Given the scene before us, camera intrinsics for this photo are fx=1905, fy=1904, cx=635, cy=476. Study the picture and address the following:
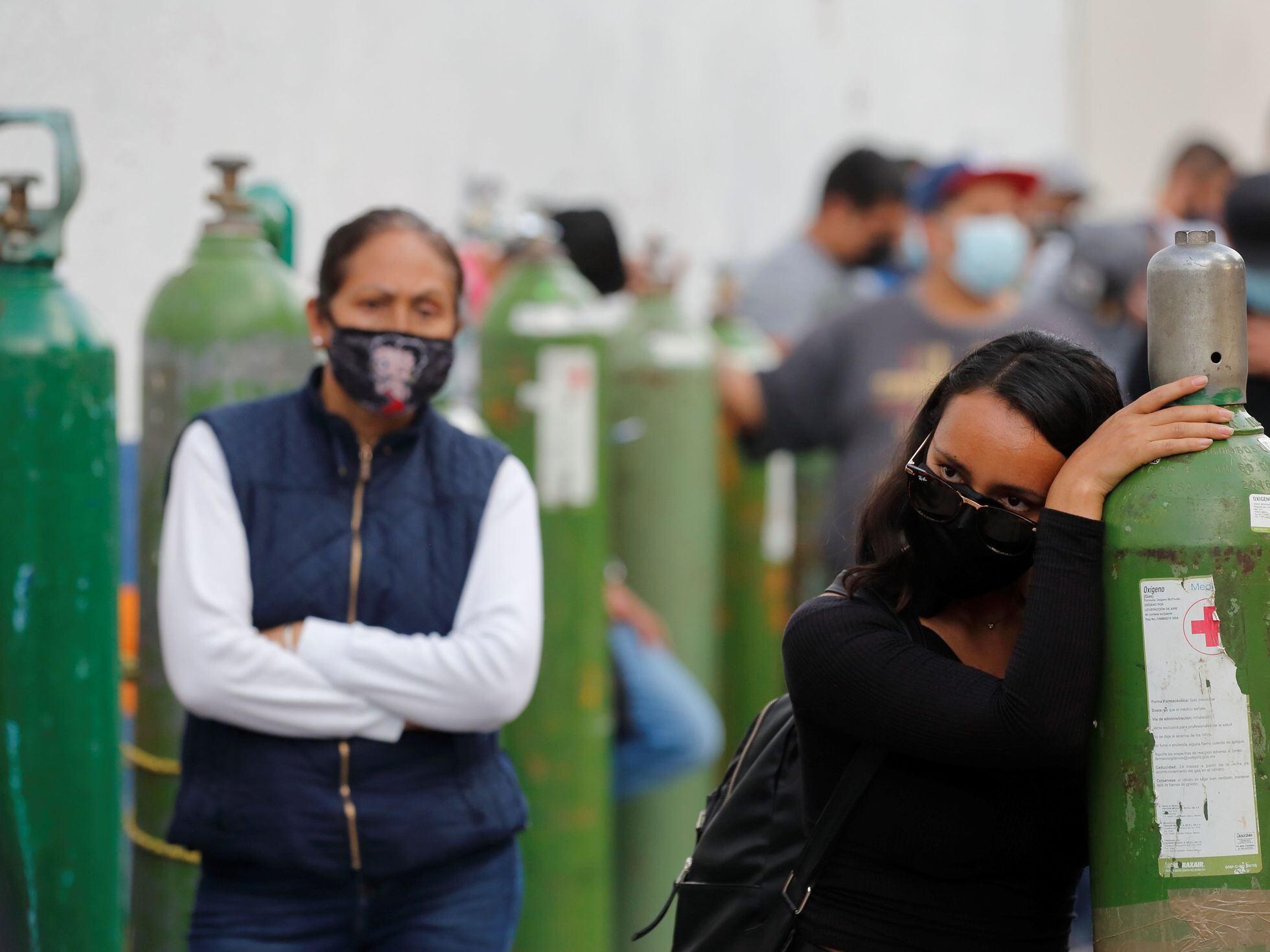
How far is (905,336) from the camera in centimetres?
545

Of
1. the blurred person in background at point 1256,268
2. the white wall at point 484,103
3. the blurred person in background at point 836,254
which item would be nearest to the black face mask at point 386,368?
the blurred person in background at point 1256,268

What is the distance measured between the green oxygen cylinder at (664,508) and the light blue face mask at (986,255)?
0.78 m

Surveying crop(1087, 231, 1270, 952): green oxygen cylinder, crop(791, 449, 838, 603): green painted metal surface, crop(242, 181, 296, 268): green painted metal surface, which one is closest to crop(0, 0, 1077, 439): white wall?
crop(242, 181, 296, 268): green painted metal surface

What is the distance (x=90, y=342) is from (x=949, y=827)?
6.16 ft

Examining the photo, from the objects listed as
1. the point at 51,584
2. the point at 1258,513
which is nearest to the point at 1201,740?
the point at 1258,513

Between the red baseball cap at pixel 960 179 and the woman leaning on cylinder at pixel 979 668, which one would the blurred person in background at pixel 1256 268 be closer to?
the woman leaning on cylinder at pixel 979 668

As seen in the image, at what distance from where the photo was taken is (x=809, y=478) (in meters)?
6.88

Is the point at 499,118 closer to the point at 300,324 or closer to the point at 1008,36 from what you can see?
the point at 300,324

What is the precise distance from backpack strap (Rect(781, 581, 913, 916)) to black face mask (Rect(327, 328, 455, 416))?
118 centimetres

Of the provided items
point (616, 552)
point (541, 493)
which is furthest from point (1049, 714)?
point (616, 552)

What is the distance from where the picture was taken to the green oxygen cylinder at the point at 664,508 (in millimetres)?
5426

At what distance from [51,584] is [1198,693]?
2051mm

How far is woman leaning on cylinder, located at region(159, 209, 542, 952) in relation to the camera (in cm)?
295

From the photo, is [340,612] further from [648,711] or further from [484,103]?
[484,103]
